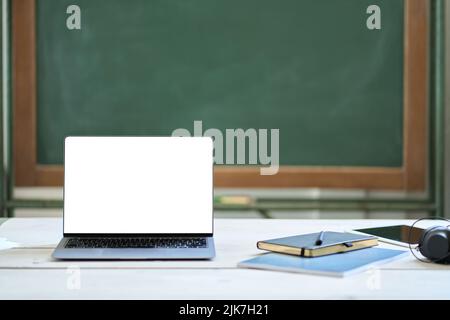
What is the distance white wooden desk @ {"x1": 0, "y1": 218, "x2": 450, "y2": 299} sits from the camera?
937mm

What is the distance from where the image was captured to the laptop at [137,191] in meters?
1.28

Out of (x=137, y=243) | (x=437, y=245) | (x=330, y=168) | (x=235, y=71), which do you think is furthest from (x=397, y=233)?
(x=235, y=71)

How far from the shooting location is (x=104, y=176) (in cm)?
129

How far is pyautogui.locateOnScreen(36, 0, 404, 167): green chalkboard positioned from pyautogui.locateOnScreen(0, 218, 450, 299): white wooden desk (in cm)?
138

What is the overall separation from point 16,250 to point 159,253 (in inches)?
12.1

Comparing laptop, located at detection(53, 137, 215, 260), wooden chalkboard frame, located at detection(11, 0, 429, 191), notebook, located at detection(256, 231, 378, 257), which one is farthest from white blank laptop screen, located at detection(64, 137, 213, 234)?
wooden chalkboard frame, located at detection(11, 0, 429, 191)

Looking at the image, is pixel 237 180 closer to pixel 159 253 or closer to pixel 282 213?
pixel 282 213

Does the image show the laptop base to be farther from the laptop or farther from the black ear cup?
the black ear cup

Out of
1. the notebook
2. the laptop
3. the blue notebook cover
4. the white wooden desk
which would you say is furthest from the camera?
the laptop

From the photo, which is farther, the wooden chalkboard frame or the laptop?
the wooden chalkboard frame

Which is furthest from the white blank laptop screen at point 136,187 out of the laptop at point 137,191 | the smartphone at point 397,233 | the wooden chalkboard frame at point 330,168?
the wooden chalkboard frame at point 330,168

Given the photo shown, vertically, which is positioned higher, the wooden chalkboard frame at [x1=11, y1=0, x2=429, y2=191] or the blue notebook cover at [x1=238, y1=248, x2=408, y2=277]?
the wooden chalkboard frame at [x1=11, y1=0, x2=429, y2=191]

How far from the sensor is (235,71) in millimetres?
2613

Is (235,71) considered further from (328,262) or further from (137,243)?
(328,262)
